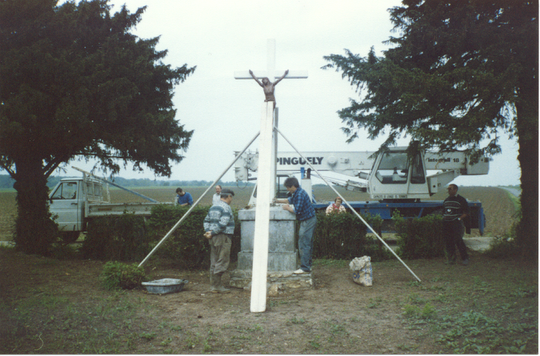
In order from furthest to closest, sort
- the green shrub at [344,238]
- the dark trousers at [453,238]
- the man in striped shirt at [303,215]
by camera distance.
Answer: the green shrub at [344,238], the dark trousers at [453,238], the man in striped shirt at [303,215]

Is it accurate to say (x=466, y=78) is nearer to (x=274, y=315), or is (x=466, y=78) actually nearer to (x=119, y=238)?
(x=274, y=315)

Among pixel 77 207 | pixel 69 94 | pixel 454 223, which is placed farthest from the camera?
pixel 77 207

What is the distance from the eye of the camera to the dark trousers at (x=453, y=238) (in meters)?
7.57

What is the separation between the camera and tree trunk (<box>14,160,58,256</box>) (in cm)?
827

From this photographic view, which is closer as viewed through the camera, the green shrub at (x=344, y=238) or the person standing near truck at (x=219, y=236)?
the person standing near truck at (x=219, y=236)

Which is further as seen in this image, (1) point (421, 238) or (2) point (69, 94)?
(1) point (421, 238)

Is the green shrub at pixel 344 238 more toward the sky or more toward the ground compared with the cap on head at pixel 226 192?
more toward the ground

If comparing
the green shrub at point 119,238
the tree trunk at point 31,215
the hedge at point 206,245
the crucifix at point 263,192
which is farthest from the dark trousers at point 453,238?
the tree trunk at point 31,215

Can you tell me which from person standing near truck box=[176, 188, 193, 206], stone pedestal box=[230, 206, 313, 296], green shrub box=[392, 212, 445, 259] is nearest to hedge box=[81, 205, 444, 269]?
green shrub box=[392, 212, 445, 259]

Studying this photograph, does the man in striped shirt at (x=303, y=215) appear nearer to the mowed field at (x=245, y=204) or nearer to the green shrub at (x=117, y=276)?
the mowed field at (x=245, y=204)

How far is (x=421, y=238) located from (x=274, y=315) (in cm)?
516

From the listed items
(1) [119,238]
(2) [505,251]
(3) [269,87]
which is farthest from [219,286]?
(2) [505,251]

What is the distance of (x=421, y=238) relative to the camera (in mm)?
8633

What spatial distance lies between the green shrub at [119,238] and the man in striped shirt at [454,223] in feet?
20.6
